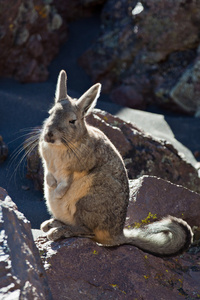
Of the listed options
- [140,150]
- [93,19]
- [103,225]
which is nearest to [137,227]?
[103,225]

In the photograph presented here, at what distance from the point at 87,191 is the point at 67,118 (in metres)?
0.81

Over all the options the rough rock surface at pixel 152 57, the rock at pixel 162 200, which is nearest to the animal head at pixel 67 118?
the rock at pixel 162 200

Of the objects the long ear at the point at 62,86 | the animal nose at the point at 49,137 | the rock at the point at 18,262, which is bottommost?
the rock at the point at 18,262

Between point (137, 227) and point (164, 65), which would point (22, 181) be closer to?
point (137, 227)

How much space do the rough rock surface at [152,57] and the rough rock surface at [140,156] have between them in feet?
9.86

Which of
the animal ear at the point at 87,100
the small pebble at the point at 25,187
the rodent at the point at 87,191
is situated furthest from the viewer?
the small pebble at the point at 25,187

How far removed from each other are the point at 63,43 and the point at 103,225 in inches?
285

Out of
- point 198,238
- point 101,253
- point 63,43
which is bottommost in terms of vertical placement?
point 198,238

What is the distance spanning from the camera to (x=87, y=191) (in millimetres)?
4672

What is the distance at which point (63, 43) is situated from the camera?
432 inches

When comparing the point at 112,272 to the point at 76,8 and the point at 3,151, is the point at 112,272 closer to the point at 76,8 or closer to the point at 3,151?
the point at 3,151

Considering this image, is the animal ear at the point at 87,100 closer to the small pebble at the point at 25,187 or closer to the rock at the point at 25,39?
the small pebble at the point at 25,187

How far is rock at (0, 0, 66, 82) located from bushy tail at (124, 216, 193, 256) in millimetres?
5581

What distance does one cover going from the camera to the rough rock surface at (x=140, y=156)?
664 centimetres
